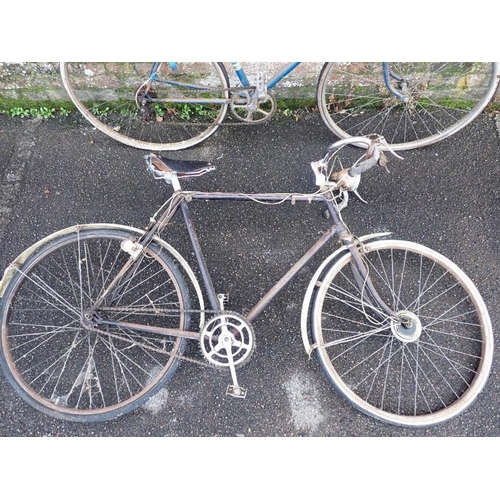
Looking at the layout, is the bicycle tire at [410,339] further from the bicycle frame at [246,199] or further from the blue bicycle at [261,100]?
the blue bicycle at [261,100]

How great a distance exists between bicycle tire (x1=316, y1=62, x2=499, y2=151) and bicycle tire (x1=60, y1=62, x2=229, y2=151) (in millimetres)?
1249

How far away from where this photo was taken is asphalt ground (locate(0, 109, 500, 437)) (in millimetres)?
3252

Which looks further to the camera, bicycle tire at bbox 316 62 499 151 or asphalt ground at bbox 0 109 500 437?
bicycle tire at bbox 316 62 499 151

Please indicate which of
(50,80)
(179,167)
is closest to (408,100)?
(179,167)

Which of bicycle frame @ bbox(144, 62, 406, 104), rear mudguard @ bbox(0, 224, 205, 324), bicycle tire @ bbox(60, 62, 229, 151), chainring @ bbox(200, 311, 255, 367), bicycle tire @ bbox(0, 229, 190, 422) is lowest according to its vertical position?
bicycle tire @ bbox(0, 229, 190, 422)

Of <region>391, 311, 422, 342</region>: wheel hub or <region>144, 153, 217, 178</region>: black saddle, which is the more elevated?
<region>144, 153, 217, 178</region>: black saddle

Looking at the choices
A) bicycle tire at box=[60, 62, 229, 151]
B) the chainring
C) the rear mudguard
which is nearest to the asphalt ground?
bicycle tire at box=[60, 62, 229, 151]

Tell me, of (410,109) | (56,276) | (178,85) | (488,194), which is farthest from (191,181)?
(488,194)

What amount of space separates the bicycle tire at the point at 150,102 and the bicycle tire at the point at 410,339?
2.10m

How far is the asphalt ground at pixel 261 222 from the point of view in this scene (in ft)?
10.7

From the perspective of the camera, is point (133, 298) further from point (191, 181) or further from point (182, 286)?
point (191, 181)

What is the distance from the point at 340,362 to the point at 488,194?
2.25 m

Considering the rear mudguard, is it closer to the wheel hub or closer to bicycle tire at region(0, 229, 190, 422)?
bicycle tire at region(0, 229, 190, 422)

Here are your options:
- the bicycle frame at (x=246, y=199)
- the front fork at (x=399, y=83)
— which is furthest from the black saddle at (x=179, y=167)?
the front fork at (x=399, y=83)
